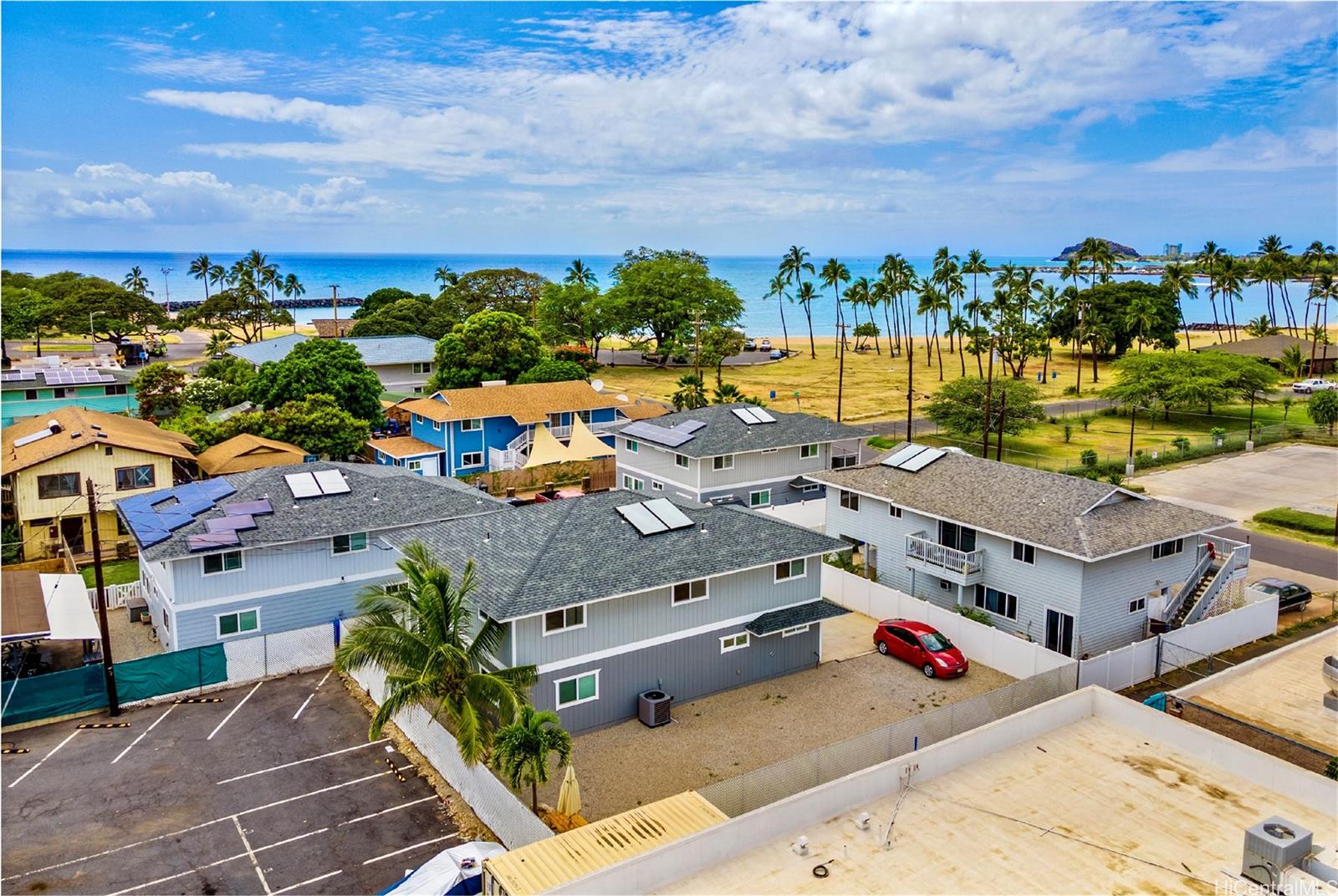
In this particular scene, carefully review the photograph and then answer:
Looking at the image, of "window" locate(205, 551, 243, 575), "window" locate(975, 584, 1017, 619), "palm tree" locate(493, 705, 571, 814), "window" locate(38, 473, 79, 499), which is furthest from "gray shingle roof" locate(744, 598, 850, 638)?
"window" locate(38, 473, 79, 499)

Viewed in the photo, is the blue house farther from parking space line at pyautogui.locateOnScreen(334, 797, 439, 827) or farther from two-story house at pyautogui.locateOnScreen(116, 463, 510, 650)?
parking space line at pyautogui.locateOnScreen(334, 797, 439, 827)

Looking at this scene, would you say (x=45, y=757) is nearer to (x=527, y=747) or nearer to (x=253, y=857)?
(x=253, y=857)

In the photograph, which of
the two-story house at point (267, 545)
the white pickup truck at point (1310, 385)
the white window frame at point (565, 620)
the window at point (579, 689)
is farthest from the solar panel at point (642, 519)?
the white pickup truck at point (1310, 385)

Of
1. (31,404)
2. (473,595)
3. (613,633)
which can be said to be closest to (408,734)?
(473,595)

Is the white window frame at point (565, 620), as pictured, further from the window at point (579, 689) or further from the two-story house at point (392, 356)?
the two-story house at point (392, 356)

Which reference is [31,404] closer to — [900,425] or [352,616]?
[352,616]

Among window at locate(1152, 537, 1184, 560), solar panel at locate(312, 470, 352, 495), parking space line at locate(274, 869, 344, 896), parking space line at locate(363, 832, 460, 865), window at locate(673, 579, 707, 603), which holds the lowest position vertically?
parking space line at locate(363, 832, 460, 865)

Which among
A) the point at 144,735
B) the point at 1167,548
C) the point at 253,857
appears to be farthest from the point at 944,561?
the point at 144,735
